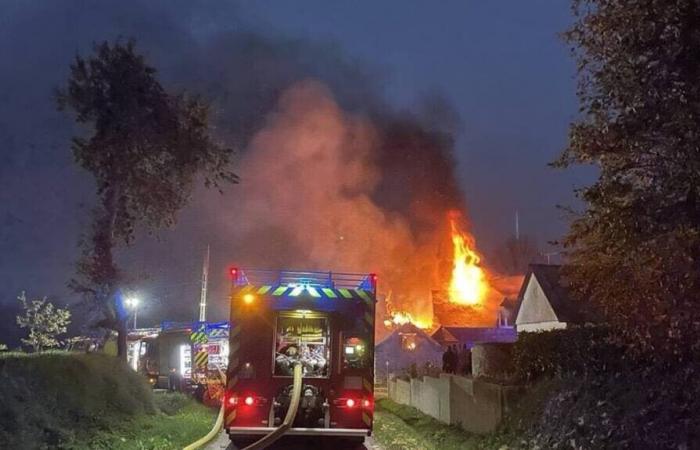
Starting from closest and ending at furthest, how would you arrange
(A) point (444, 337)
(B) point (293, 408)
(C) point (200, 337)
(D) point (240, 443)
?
(B) point (293, 408) → (D) point (240, 443) → (C) point (200, 337) → (A) point (444, 337)

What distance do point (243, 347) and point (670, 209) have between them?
24.2 ft

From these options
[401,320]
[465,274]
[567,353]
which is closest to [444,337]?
[401,320]

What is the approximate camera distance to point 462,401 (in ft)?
51.6

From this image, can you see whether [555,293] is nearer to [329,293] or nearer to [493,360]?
[493,360]

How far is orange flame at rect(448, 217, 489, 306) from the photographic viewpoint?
83.8 m

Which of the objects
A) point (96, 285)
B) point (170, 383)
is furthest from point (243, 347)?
point (170, 383)

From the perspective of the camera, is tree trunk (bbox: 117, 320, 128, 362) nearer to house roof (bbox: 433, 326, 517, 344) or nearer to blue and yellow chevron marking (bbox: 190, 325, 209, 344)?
blue and yellow chevron marking (bbox: 190, 325, 209, 344)

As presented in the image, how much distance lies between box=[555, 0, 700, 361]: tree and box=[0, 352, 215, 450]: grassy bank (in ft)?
28.9

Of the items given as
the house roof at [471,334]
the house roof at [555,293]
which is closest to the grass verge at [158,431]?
the house roof at [555,293]

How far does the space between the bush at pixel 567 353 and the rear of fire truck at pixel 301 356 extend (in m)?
3.45

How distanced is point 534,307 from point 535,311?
31 cm

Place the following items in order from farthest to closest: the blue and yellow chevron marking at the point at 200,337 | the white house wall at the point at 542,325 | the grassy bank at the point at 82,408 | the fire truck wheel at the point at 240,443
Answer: the white house wall at the point at 542,325
the blue and yellow chevron marking at the point at 200,337
the fire truck wheel at the point at 240,443
the grassy bank at the point at 82,408

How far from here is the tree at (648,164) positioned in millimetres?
7953

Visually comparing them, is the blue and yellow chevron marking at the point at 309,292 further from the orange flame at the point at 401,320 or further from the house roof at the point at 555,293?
the orange flame at the point at 401,320
